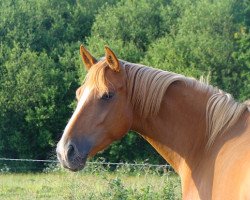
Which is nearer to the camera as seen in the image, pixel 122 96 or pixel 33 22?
pixel 122 96

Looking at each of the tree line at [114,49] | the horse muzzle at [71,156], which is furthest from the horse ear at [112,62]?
the tree line at [114,49]

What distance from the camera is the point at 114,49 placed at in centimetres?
2744

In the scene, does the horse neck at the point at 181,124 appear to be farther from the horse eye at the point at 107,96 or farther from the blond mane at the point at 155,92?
the horse eye at the point at 107,96

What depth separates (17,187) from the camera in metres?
11.7

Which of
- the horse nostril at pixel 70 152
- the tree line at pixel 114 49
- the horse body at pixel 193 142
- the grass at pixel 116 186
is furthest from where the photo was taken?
the tree line at pixel 114 49

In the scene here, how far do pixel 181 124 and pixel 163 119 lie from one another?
129 millimetres

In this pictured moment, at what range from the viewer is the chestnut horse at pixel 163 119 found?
364 centimetres

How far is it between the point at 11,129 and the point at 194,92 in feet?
83.3

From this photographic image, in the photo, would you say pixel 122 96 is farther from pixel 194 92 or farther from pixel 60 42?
pixel 60 42

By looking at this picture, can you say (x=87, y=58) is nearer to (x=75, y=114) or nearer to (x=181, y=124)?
(x=75, y=114)

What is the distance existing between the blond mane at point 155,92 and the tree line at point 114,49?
21.2 meters

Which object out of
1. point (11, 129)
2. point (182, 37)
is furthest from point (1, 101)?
point (182, 37)

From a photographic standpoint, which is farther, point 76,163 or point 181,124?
point 181,124

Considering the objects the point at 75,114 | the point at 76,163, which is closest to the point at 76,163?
the point at 76,163
